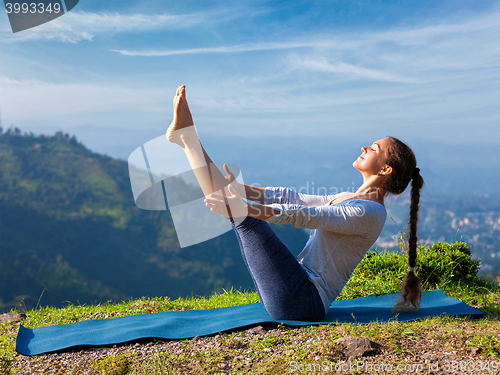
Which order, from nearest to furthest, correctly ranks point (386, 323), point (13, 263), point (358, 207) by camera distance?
point (358, 207) → point (386, 323) → point (13, 263)

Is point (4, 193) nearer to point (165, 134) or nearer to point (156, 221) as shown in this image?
point (156, 221)

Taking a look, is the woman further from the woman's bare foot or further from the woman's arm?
the woman's arm

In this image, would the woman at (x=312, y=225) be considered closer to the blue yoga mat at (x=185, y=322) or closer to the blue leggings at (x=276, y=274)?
the blue leggings at (x=276, y=274)

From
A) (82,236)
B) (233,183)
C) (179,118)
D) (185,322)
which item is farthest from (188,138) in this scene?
(82,236)

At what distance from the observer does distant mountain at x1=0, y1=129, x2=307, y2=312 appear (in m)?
25.1

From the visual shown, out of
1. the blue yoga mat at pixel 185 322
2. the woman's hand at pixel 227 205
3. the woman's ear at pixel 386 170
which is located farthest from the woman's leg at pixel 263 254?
the woman's ear at pixel 386 170

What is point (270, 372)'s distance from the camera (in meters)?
2.19

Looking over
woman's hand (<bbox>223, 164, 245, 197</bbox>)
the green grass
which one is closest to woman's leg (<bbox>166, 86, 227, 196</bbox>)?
woman's hand (<bbox>223, 164, 245, 197</bbox>)

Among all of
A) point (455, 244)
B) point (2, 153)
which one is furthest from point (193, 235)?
point (2, 153)

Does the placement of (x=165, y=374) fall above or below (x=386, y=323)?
above

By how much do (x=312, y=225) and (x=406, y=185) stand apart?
1153mm

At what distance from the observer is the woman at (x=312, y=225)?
2525 millimetres

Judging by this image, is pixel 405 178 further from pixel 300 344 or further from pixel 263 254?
pixel 300 344

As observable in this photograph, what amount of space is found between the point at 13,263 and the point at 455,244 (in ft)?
95.4
